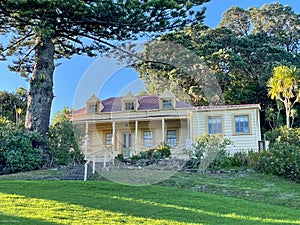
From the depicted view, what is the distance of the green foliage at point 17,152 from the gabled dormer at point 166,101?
942cm

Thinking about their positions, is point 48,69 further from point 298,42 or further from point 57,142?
Result: point 298,42

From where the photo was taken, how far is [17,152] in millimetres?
12391

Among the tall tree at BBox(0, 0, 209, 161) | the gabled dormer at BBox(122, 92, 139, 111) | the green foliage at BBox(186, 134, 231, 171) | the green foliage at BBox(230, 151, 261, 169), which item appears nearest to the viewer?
the tall tree at BBox(0, 0, 209, 161)

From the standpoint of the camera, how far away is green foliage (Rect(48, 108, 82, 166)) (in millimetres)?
14016

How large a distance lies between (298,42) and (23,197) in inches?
1077

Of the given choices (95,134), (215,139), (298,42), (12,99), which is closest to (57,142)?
(215,139)

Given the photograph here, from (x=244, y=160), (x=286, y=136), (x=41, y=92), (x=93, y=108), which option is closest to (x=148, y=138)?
(x=93, y=108)

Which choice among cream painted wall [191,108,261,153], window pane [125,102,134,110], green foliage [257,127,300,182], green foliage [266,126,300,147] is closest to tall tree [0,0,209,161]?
window pane [125,102,134,110]

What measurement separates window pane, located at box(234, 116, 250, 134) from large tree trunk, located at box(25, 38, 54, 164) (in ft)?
31.3

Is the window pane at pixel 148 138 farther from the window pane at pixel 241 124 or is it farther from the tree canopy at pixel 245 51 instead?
the window pane at pixel 241 124

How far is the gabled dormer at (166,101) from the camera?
818 inches

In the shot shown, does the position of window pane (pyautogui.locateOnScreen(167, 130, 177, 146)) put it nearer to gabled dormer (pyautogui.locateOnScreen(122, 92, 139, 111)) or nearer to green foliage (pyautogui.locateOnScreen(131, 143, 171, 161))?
gabled dormer (pyautogui.locateOnScreen(122, 92, 139, 111))

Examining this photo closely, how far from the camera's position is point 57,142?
14.2 m

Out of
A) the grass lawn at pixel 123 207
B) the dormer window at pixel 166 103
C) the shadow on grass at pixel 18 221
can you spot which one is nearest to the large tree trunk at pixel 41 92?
the grass lawn at pixel 123 207
